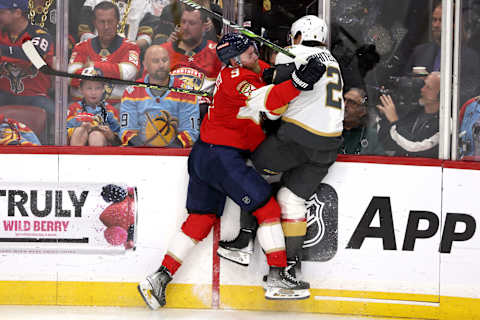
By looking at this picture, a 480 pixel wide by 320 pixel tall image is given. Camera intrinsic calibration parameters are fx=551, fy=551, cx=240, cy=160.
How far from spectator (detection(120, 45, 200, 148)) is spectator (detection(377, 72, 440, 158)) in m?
1.05

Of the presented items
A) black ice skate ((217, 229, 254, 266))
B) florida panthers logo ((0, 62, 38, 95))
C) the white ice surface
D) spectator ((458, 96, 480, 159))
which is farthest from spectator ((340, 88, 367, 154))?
florida panthers logo ((0, 62, 38, 95))

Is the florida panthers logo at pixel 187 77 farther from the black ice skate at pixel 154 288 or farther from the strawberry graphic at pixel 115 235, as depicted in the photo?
the black ice skate at pixel 154 288

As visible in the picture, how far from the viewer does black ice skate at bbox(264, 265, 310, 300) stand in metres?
2.71

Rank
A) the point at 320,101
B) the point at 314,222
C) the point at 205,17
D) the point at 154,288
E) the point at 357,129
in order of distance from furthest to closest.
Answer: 1. the point at 205,17
2. the point at 357,129
3. the point at 314,222
4. the point at 154,288
5. the point at 320,101

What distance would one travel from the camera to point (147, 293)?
278cm

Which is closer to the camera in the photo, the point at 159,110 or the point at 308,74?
the point at 308,74

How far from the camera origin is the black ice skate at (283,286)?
271cm

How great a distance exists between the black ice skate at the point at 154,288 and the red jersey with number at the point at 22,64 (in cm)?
121

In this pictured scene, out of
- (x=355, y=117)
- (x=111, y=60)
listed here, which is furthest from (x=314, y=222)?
(x=111, y=60)

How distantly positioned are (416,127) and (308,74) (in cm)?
88

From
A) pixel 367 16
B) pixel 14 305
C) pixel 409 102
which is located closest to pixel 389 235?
pixel 409 102

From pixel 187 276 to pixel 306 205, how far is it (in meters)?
0.74

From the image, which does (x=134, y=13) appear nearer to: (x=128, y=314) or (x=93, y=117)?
(x=93, y=117)

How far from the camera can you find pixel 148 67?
3121mm
